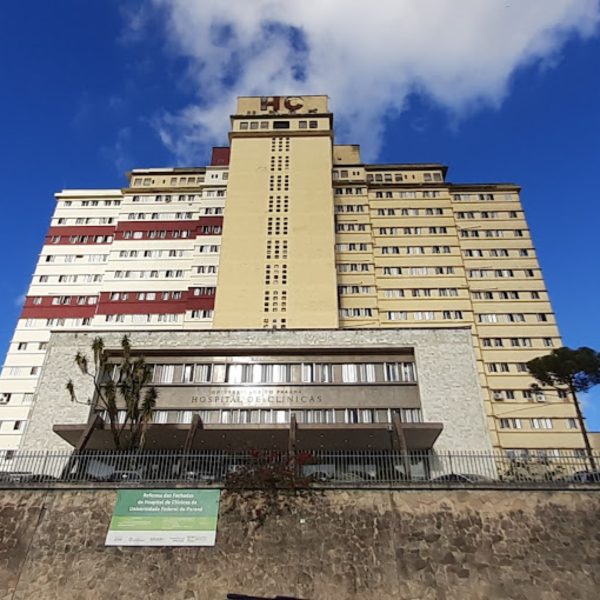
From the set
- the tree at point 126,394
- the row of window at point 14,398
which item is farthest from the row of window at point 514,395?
the row of window at point 14,398

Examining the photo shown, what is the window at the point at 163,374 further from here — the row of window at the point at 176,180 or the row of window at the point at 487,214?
the row of window at the point at 487,214

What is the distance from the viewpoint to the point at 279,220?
5284 cm

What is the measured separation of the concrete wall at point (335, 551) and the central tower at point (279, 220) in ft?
96.1

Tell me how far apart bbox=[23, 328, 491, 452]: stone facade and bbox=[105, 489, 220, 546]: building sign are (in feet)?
43.8

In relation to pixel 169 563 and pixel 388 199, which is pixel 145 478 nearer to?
pixel 169 563

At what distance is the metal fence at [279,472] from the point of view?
17.6 m

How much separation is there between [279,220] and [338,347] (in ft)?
80.4

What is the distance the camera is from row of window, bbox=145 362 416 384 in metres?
30.6

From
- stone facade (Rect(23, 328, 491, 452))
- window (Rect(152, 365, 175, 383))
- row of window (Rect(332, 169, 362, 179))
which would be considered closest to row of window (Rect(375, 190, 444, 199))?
row of window (Rect(332, 169, 362, 179))

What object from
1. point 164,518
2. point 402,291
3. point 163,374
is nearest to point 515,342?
point 402,291

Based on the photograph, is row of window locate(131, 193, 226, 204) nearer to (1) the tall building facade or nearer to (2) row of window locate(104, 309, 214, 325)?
(1) the tall building facade

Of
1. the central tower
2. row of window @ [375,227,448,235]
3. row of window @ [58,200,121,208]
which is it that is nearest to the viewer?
the central tower

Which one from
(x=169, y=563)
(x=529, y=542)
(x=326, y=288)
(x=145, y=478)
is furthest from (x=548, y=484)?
(x=326, y=288)

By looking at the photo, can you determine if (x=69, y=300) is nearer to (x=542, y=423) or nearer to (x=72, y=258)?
(x=72, y=258)
